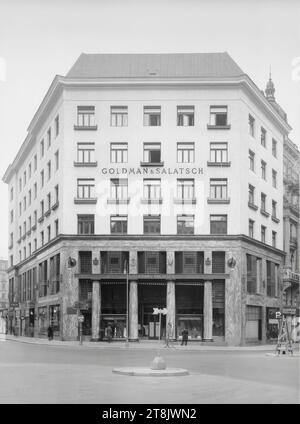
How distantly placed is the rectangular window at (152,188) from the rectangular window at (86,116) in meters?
6.61

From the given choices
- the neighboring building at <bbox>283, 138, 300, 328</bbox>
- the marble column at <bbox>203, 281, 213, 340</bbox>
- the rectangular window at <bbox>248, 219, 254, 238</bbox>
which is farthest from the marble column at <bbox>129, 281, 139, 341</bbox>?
the neighboring building at <bbox>283, 138, 300, 328</bbox>

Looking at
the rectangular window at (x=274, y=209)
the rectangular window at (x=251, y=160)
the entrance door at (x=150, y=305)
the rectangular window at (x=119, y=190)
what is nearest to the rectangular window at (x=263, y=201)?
the rectangular window at (x=274, y=209)

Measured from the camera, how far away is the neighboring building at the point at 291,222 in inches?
2726

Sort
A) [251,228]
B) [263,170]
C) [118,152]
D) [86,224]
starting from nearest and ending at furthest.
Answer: [118,152]
[86,224]
[251,228]
[263,170]

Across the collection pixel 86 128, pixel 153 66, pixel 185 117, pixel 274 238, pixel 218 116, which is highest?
pixel 153 66

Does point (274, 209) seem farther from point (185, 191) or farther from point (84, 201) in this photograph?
point (84, 201)

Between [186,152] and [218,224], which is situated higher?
[186,152]

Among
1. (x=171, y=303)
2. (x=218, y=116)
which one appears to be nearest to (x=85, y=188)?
(x=171, y=303)

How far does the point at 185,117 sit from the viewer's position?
56094mm

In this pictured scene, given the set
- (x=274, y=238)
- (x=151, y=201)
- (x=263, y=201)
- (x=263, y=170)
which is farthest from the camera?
(x=274, y=238)

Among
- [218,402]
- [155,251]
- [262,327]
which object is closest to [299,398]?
[218,402]

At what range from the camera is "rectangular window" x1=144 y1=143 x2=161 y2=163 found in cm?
5519

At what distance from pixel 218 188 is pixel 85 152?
33.8 feet

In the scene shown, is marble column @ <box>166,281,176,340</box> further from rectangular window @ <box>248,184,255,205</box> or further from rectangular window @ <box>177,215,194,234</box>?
rectangular window @ <box>248,184,255,205</box>
